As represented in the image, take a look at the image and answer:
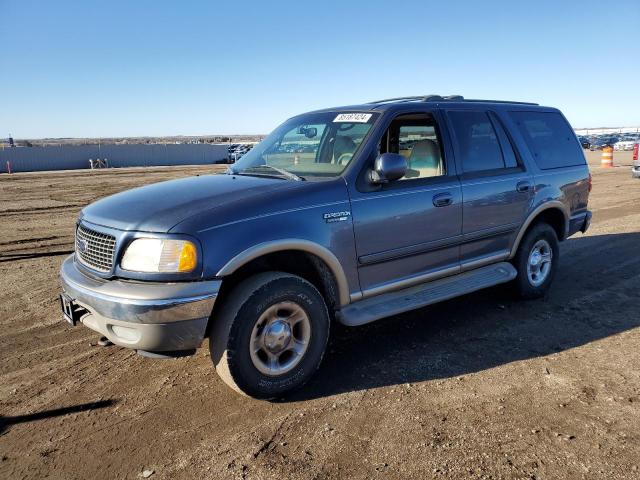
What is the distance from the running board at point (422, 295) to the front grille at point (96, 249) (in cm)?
167

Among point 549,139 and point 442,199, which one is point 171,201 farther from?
point 549,139

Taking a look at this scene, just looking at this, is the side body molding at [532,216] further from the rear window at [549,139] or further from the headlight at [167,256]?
the headlight at [167,256]

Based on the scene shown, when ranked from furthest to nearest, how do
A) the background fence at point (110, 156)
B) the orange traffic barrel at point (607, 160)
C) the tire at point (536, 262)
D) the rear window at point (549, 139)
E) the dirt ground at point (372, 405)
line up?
the background fence at point (110, 156) < the orange traffic barrel at point (607, 160) < the rear window at point (549, 139) < the tire at point (536, 262) < the dirt ground at point (372, 405)

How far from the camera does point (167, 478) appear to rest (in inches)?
105

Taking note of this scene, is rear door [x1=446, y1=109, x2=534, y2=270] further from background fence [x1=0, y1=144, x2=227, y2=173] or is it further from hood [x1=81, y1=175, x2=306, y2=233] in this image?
background fence [x1=0, y1=144, x2=227, y2=173]

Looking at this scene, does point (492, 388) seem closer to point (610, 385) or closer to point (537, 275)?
point (610, 385)

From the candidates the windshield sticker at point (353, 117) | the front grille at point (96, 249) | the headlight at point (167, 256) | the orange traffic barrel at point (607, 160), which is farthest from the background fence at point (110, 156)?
the headlight at point (167, 256)

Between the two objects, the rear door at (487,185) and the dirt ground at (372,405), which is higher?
the rear door at (487,185)

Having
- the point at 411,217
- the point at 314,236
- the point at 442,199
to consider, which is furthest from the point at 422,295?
the point at 314,236

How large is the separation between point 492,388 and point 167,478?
2.24 meters

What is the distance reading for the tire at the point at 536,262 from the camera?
17.2 feet

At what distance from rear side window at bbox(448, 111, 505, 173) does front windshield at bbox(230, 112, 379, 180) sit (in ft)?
3.13

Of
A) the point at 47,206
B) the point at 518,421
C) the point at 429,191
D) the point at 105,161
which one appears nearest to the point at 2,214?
the point at 47,206

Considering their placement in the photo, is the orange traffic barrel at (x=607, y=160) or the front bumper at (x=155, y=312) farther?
the orange traffic barrel at (x=607, y=160)
